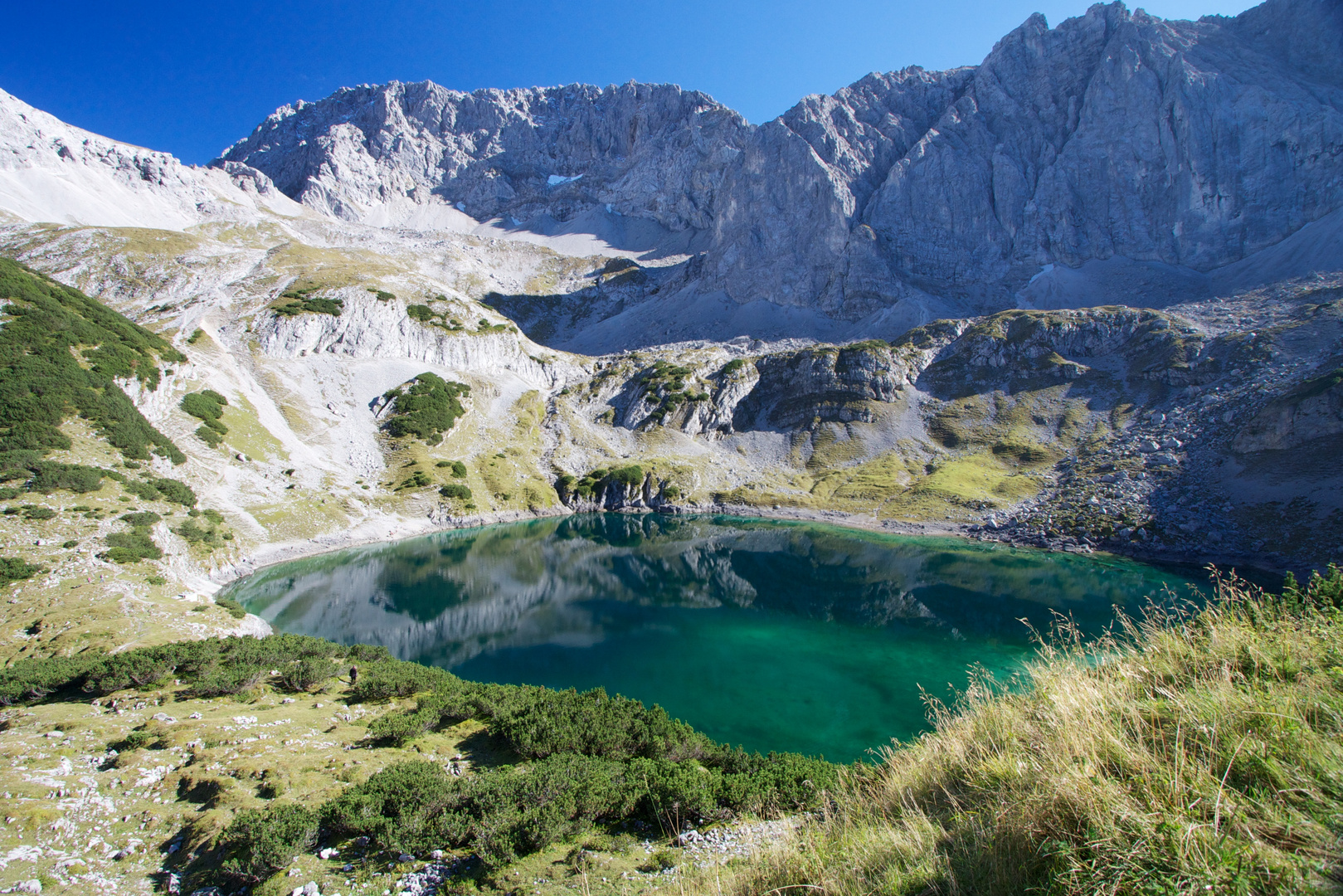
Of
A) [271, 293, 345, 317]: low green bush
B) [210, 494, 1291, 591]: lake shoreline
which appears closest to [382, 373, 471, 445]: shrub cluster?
[210, 494, 1291, 591]: lake shoreline

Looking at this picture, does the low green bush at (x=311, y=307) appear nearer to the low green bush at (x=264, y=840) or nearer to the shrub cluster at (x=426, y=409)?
the shrub cluster at (x=426, y=409)

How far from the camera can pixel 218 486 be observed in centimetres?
4875

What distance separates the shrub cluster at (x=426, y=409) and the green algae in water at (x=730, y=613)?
805 inches

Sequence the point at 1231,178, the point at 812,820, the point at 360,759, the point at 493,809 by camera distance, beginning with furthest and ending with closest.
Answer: the point at 1231,178 < the point at 360,759 < the point at 493,809 < the point at 812,820

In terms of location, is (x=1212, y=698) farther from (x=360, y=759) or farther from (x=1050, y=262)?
(x=1050, y=262)

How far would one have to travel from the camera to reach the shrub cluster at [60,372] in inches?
1340

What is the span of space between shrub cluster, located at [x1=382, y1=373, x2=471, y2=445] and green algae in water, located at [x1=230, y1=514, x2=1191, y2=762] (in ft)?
67.1

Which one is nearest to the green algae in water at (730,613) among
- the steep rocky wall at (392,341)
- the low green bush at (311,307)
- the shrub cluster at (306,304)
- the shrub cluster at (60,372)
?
the shrub cluster at (60,372)

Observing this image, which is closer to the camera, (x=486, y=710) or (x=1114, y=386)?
(x=486, y=710)

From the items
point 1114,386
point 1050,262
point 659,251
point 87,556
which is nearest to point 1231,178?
point 1050,262

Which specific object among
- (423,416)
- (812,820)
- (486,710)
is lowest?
(486,710)

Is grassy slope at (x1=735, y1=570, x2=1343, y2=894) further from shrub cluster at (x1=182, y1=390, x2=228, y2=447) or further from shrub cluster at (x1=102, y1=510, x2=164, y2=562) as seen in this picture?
shrub cluster at (x1=182, y1=390, x2=228, y2=447)

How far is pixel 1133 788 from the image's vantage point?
13.0ft

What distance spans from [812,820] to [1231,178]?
167 metres
